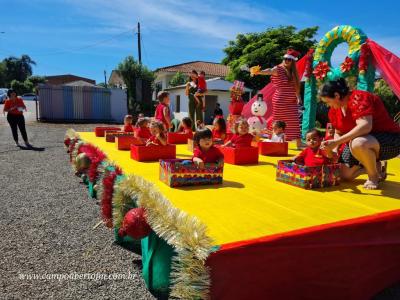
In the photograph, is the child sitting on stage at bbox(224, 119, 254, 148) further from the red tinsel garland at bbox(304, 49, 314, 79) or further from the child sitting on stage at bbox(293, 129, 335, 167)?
the red tinsel garland at bbox(304, 49, 314, 79)

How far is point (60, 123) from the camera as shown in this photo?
614 inches

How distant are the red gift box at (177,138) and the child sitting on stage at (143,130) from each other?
91 centimetres

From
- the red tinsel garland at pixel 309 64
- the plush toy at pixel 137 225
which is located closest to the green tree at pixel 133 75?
the red tinsel garland at pixel 309 64

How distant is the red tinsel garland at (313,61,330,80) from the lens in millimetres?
6846

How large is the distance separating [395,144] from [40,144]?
8988mm

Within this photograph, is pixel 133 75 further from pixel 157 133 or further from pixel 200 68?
pixel 157 133

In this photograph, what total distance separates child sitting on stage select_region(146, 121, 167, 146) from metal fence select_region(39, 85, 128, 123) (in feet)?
45.5

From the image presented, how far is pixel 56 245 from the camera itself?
113 inches

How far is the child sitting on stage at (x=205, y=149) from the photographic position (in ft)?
9.70

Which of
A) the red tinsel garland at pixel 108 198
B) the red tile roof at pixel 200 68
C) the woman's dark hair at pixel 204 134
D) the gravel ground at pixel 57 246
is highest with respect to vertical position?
the red tile roof at pixel 200 68

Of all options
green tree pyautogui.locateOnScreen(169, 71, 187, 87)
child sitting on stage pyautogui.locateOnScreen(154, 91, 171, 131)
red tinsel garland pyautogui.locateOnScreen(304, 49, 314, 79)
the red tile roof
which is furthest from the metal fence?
red tinsel garland pyautogui.locateOnScreen(304, 49, 314, 79)

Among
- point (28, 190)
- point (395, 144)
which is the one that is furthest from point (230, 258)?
point (28, 190)

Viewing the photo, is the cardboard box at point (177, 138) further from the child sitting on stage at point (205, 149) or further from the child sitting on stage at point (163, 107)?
the child sitting on stage at point (205, 149)

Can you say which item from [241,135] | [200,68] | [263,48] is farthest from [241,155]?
[200,68]
